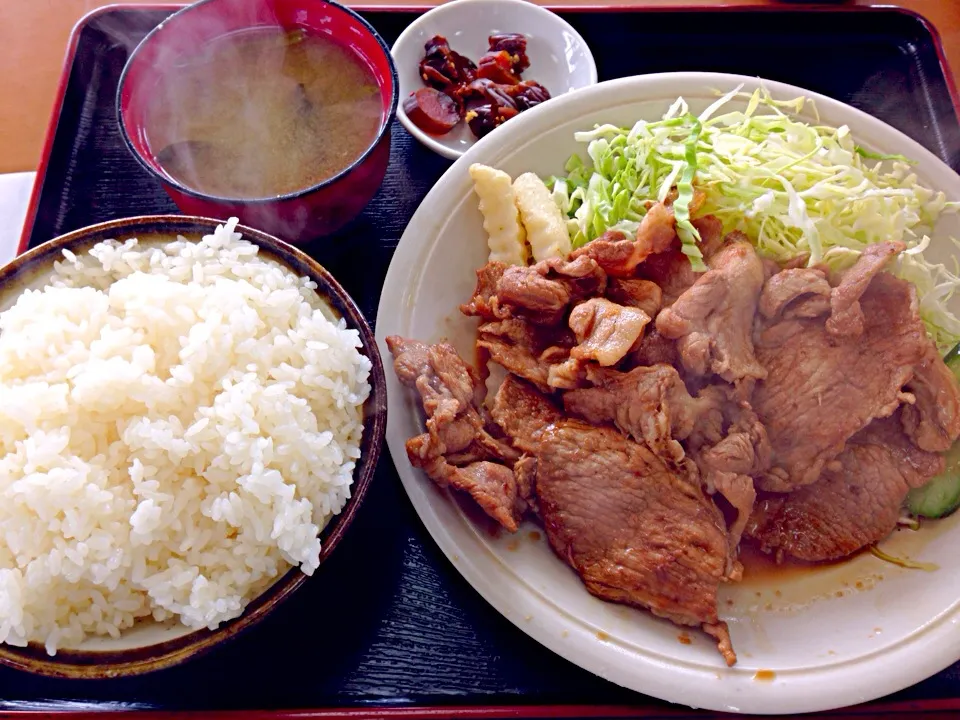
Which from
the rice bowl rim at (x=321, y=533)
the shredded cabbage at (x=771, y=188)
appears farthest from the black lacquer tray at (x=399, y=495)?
the shredded cabbage at (x=771, y=188)

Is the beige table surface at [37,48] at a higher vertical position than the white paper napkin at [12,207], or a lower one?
higher

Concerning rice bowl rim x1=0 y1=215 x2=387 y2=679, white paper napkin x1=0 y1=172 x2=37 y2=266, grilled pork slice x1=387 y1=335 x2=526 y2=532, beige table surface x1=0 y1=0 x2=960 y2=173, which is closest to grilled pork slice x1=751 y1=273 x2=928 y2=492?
grilled pork slice x1=387 y1=335 x2=526 y2=532

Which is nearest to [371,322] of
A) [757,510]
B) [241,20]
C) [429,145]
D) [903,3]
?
[429,145]

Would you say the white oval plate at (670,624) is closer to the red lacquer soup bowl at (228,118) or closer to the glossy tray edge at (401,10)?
the red lacquer soup bowl at (228,118)

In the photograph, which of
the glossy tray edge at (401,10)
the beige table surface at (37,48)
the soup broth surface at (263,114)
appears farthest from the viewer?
the beige table surface at (37,48)

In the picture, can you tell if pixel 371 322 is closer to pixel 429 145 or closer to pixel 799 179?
pixel 429 145
